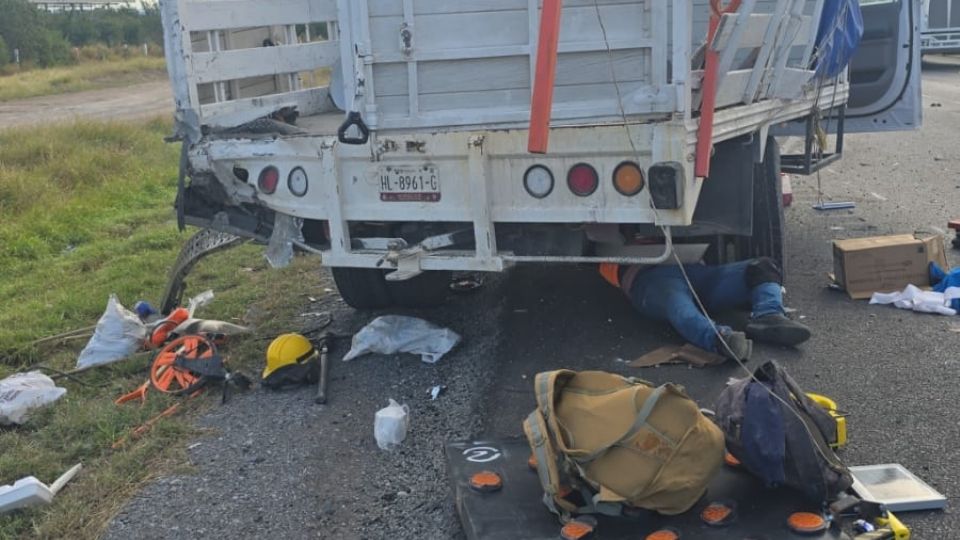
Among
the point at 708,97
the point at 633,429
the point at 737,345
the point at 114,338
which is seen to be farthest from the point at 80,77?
the point at 633,429

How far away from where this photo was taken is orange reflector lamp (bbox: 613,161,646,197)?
4184 mm

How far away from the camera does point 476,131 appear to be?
446 cm

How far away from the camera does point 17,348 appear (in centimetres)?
618

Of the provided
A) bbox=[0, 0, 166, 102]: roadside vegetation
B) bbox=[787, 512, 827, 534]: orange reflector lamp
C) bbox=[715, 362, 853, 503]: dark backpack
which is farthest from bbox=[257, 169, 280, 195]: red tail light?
bbox=[0, 0, 166, 102]: roadside vegetation

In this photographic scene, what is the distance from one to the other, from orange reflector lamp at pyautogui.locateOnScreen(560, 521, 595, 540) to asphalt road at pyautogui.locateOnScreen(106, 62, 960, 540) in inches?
18.3

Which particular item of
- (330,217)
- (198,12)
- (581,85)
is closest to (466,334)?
(330,217)

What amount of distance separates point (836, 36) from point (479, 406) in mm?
3431

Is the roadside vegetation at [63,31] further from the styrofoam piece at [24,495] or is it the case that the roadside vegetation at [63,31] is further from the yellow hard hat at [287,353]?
the styrofoam piece at [24,495]

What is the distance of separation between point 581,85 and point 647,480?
1852 mm

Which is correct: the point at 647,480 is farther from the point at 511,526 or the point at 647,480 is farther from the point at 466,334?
the point at 466,334

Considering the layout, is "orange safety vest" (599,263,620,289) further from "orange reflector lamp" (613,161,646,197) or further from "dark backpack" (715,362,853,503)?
"dark backpack" (715,362,853,503)

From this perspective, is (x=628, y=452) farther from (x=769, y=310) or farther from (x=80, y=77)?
(x=80, y=77)

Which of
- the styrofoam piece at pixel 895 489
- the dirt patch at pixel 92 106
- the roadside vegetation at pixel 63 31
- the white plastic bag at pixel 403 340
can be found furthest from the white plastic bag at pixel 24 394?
the roadside vegetation at pixel 63 31

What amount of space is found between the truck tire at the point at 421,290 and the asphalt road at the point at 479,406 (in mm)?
119
